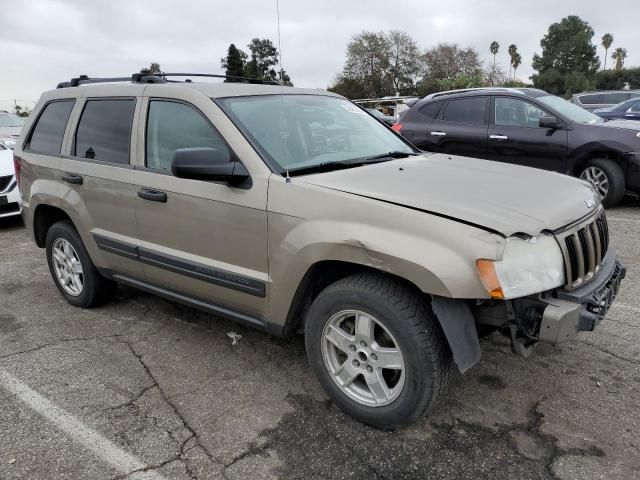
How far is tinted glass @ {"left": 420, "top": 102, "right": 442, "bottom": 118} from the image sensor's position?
8578 millimetres

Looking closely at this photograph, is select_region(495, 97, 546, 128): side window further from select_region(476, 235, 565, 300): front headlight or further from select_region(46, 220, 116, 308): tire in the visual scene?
select_region(46, 220, 116, 308): tire

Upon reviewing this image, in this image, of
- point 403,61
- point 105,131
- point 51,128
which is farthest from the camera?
point 403,61

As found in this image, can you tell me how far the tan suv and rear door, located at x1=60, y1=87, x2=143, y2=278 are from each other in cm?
1

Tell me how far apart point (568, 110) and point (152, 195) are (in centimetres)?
663

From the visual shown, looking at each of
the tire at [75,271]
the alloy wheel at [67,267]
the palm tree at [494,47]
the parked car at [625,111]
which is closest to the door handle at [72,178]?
the tire at [75,271]

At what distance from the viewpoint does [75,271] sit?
4375 millimetres

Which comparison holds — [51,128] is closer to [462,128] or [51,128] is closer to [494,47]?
[462,128]

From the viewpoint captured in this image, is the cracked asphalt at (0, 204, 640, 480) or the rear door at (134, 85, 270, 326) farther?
the rear door at (134, 85, 270, 326)

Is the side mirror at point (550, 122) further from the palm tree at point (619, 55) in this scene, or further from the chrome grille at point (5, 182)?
the palm tree at point (619, 55)

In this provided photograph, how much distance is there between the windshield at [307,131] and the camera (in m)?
3.08

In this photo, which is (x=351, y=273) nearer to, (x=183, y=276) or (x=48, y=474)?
(x=183, y=276)

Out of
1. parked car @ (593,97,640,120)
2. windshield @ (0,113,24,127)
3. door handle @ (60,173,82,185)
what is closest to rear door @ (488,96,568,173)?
parked car @ (593,97,640,120)

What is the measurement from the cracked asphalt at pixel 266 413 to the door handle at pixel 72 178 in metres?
1.11

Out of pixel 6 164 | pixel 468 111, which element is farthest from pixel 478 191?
pixel 6 164
